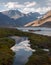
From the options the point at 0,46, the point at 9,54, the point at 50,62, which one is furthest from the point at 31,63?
the point at 0,46

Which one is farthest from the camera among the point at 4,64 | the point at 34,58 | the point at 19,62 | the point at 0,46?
the point at 0,46

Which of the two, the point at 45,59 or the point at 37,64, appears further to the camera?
the point at 45,59

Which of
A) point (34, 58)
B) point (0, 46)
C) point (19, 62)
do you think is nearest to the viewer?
point (19, 62)

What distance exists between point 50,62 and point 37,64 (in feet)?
16.7

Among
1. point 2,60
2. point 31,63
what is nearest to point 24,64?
point 31,63

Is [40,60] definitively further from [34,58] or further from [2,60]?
[2,60]

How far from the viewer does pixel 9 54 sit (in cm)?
6231

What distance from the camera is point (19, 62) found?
54344mm

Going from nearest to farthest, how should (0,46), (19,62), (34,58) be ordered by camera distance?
(19,62), (34,58), (0,46)

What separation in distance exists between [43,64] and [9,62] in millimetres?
9040

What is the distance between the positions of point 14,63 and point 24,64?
3076mm

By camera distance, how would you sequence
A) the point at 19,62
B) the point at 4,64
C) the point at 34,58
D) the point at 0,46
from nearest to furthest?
the point at 4,64 < the point at 19,62 < the point at 34,58 < the point at 0,46

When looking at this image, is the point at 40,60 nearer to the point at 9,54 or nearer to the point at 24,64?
the point at 24,64

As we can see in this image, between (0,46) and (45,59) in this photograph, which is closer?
(45,59)
